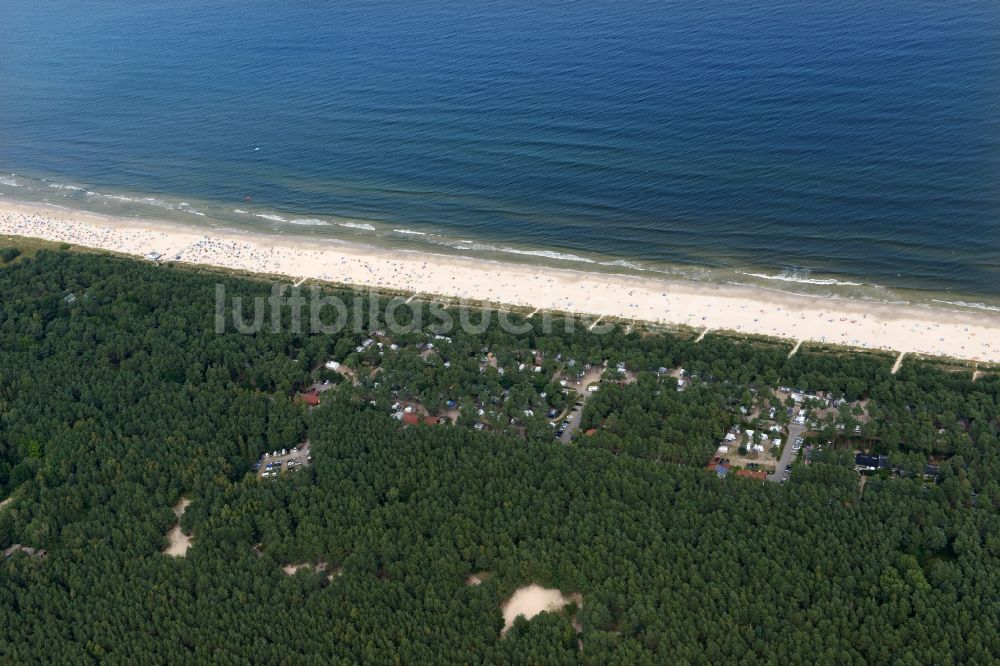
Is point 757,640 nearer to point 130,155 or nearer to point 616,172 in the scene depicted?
point 616,172

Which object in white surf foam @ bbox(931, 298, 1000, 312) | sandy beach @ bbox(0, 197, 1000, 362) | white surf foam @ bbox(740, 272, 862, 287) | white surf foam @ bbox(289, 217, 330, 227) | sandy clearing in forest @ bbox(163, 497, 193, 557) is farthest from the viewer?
white surf foam @ bbox(289, 217, 330, 227)

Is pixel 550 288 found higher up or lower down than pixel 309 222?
higher up

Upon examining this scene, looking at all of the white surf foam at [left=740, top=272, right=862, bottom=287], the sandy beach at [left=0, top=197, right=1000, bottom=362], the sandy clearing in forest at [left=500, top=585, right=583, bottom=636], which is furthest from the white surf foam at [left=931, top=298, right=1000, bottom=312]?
the sandy clearing in forest at [left=500, top=585, right=583, bottom=636]

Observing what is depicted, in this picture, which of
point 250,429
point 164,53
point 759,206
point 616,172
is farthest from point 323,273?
point 164,53

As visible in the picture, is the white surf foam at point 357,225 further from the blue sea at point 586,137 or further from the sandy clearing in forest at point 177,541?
the sandy clearing in forest at point 177,541

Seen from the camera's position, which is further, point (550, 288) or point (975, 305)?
Answer: point (550, 288)

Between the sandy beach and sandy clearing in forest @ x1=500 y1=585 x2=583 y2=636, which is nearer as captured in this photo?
sandy clearing in forest @ x1=500 y1=585 x2=583 y2=636

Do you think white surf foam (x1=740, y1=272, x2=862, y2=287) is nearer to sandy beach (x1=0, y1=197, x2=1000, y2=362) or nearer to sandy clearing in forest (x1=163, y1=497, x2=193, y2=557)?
sandy beach (x1=0, y1=197, x2=1000, y2=362)

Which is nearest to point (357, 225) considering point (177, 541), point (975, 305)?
point (177, 541)

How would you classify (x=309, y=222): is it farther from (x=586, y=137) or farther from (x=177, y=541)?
(x=177, y=541)
